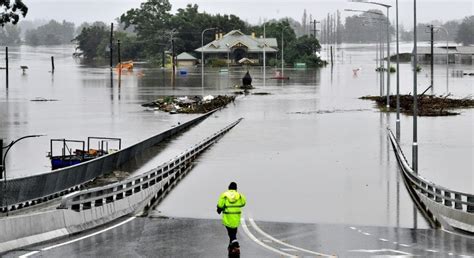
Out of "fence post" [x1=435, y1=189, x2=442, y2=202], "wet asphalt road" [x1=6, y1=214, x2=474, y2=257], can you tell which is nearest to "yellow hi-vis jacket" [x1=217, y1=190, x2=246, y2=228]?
"wet asphalt road" [x1=6, y1=214, x2=474, y2=257]

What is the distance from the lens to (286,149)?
50906 millimetres

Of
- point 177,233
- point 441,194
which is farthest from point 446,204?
point 177,233

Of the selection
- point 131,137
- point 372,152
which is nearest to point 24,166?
point 131,137

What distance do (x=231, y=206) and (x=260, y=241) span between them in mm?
4916

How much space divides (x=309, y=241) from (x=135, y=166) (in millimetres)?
18657

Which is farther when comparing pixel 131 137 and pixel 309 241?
pixel 131 137

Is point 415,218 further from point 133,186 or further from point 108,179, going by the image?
point 108,179

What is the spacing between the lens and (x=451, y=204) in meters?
28.6

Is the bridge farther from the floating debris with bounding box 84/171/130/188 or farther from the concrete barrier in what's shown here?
the floating debris with bounding box 84/171/130/188

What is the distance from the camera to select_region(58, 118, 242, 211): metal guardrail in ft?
85.4

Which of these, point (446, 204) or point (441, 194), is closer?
point (446, 204)

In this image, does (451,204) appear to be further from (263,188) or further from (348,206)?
(263,188)

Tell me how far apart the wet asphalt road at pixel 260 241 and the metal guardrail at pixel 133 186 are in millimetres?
1119

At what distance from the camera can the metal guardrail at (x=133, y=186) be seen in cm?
2603
